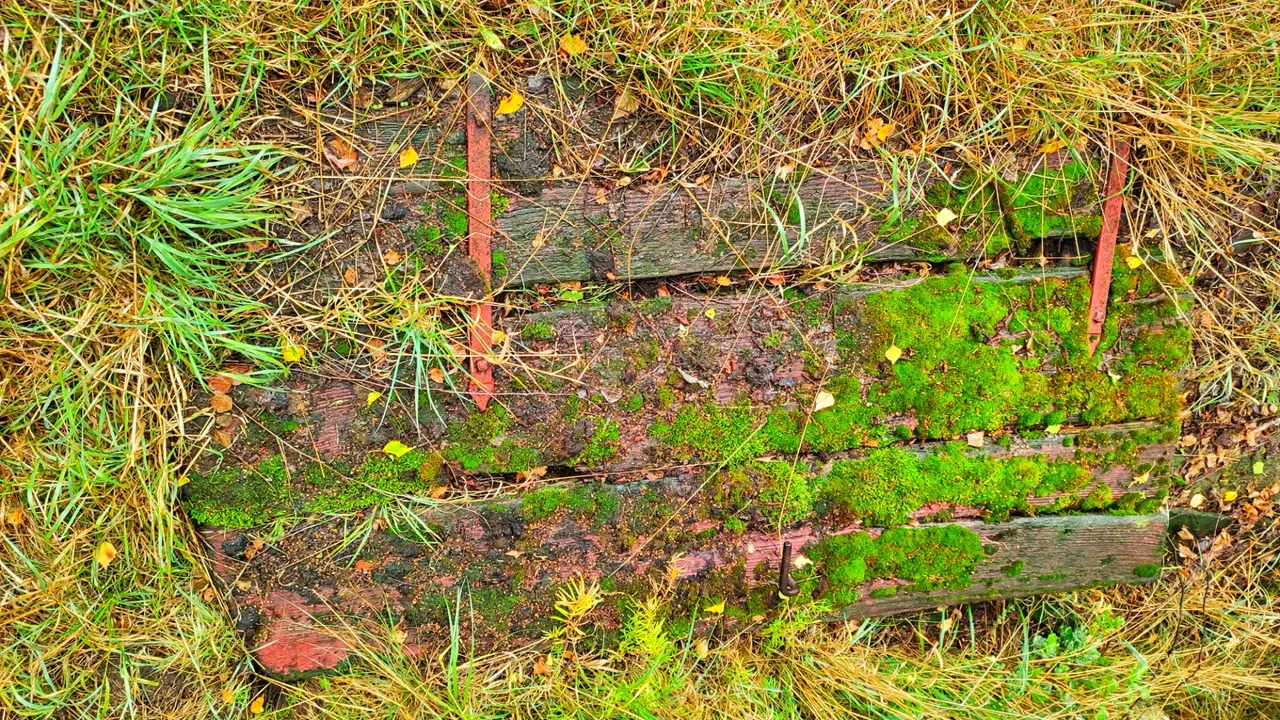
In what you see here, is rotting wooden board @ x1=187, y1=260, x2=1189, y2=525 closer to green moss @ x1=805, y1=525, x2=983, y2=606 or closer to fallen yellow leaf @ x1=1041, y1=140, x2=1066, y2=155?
green moss @ x1=805, y1=525, x2=983, y2=606

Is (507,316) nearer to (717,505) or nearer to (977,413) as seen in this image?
(717,505)

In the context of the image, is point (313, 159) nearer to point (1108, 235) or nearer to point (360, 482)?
point (360, 482)

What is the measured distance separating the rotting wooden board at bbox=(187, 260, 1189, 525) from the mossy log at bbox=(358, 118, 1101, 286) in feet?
0.51

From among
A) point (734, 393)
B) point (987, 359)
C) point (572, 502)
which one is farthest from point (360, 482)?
point (987, 359)

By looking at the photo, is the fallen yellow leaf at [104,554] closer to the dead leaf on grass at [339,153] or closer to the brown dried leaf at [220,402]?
the brown dried leaf at [220,402]

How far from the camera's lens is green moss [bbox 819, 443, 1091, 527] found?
2.47 metres

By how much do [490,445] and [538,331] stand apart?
44cm

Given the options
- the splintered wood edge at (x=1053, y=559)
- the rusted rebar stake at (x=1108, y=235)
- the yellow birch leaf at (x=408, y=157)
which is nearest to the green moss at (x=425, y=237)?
the yellow birch leaf at (x=408, y=157)

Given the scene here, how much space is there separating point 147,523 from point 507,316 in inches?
55.8

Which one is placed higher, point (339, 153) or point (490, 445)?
point (339, 153)

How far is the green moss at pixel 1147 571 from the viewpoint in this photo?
2.62 meters

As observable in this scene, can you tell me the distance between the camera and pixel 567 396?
2.39 meters

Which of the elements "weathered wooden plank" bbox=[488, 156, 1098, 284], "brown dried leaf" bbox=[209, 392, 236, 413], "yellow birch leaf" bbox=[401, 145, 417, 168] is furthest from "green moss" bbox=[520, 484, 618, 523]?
"yellow birch leaf" bbox=[401, 145, 417, 168]

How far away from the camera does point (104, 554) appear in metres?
2.27
